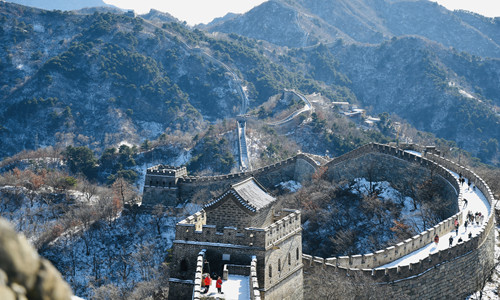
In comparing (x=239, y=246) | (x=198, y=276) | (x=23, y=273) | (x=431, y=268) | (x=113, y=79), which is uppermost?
(x=23, y=273)

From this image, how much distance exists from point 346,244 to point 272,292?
19123 mm

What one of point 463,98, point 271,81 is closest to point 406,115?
point 463,98

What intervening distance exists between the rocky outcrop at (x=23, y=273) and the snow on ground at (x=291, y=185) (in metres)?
51.4

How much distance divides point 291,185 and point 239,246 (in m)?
36.4

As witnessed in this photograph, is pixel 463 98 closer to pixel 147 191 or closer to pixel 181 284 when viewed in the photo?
pixel 147 191

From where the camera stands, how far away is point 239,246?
22297 mm

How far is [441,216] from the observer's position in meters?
38.6

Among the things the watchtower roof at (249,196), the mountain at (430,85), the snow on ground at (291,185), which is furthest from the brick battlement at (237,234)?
the mountain at (430,85)

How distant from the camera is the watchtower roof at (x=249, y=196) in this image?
77.7ft

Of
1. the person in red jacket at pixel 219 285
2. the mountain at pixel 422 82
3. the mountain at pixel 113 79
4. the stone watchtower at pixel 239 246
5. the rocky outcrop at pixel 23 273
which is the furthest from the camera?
the mountain at pixel 422 82

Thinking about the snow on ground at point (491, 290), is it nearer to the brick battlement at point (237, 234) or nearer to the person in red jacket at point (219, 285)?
the brick battlement at point (237, 234)

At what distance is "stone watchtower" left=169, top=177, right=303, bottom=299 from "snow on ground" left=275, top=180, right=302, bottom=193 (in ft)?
103

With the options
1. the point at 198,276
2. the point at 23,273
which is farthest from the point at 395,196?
the point at 23,273

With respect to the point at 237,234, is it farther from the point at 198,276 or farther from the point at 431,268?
the point at 431,268
